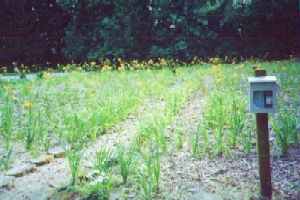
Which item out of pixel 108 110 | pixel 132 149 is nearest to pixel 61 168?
pixel 132 149

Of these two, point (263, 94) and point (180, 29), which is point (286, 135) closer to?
point (263, 94)

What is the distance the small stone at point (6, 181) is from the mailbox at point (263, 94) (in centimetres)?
231

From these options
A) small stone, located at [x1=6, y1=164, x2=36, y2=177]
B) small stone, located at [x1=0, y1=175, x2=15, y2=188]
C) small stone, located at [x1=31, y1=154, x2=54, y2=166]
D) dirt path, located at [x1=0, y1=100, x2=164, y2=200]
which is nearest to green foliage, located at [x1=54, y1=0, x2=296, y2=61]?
dirt path, located at [x1=0, y1=100, x2=164, y2=200]

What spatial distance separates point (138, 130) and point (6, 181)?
6.73 ft

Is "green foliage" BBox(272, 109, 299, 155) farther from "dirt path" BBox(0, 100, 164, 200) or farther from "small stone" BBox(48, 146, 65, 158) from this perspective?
"small stone" BBox(48, 146, 65, 158)

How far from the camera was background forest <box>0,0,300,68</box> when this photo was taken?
50.7 feet

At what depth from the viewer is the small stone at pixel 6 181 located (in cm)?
424

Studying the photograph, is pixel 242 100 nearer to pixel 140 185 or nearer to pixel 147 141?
pixel 147 141

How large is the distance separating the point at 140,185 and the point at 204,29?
40.6 feet

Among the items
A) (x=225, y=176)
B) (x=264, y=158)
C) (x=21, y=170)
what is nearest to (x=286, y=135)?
(x=225, y=176)

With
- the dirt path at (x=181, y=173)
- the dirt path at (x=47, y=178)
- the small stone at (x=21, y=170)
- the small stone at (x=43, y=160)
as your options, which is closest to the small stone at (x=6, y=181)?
the dirt path at (x=47, y=178)

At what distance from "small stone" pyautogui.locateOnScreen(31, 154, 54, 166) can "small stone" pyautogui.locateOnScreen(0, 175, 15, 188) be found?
1.49 ft

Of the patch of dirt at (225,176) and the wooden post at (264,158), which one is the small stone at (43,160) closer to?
the patch of dirt at (225,176)

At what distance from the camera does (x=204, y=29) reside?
15.8 m
